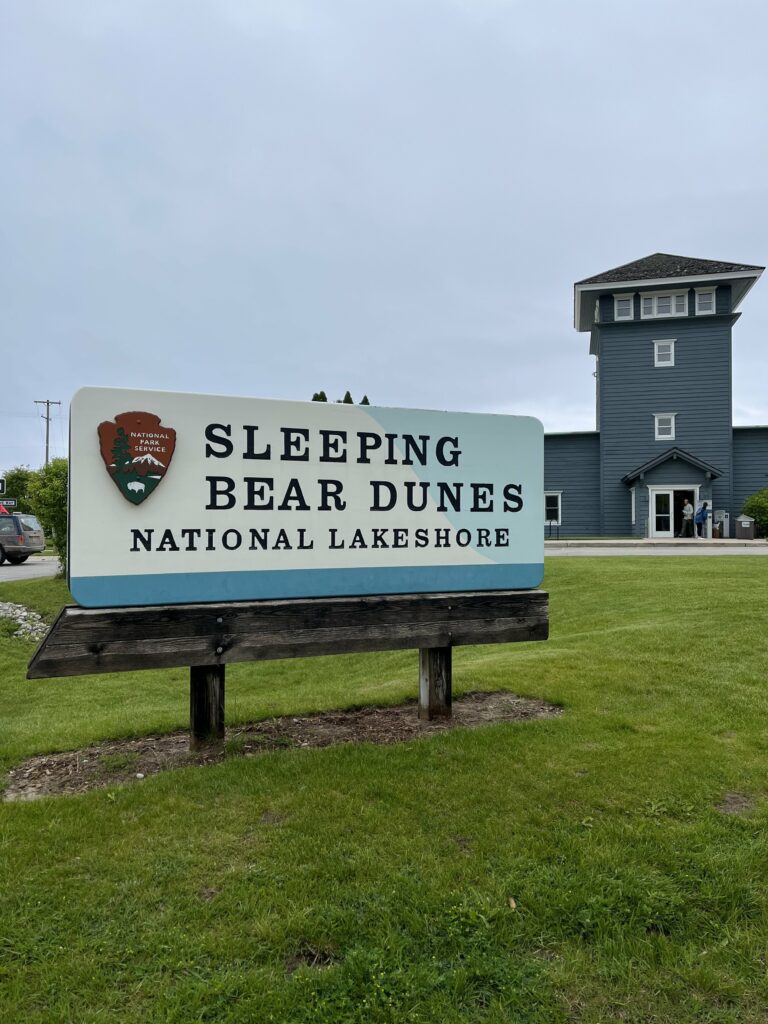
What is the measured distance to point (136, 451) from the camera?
4438 millimetres

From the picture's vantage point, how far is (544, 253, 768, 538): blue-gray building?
3011 centimetres

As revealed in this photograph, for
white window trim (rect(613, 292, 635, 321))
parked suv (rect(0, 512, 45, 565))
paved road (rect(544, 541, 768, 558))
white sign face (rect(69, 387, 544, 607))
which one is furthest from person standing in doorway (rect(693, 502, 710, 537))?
parked suv (rect(0, 512, 45, 565))

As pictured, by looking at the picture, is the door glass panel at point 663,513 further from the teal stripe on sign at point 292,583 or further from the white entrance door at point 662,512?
the teal stripe on sign at point 292,583

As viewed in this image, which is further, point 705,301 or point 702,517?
point 705,301

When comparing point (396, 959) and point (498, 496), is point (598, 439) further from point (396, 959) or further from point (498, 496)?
point (396, 959)

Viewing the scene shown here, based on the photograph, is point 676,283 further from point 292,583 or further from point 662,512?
point 292,583

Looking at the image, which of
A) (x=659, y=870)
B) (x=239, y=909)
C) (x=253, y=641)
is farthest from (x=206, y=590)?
(x=659, y=870)

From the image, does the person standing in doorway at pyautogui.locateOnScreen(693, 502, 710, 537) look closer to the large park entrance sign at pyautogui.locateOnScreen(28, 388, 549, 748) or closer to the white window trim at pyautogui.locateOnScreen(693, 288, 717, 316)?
the white window trim at pyautogui.locateOnScreen(693, 288, 717, 316)

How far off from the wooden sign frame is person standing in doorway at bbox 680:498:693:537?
25.6 meters

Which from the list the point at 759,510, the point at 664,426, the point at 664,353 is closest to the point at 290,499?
the point at 759,510

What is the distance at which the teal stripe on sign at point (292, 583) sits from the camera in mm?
4426

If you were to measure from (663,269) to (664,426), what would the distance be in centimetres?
759

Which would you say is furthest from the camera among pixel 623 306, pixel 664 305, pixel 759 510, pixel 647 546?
pixel 623 306

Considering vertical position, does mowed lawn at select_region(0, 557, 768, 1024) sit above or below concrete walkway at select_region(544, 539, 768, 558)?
below
